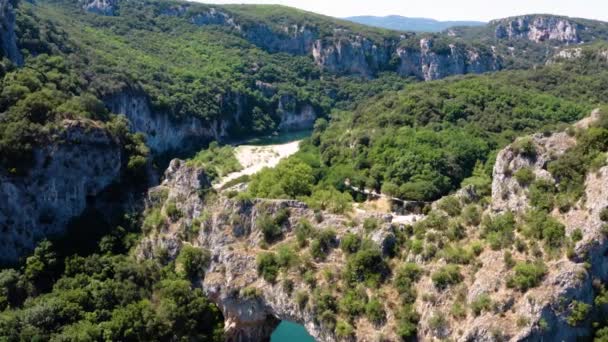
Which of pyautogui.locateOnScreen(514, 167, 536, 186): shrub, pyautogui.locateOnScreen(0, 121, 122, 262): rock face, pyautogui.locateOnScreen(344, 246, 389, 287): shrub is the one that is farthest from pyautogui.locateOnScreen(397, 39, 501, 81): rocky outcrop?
pyautogui.locateOnScreen(344, 246, 389, 287): shrub

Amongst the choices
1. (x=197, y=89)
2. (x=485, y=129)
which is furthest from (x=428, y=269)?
(x=197, y=89)

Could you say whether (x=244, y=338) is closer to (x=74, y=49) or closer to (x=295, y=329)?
(x=295, y=329)

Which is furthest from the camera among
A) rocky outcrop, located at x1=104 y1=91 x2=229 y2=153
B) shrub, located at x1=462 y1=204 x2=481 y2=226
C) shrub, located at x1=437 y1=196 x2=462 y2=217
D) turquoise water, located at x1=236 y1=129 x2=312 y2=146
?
turquoise water, located at x1=236 y1=129 x2=312 y2=146

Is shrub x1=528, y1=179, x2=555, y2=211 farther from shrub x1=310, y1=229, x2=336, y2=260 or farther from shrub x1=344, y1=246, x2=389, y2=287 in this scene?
shrub x1=310, y1=229, x2=336, y2=260

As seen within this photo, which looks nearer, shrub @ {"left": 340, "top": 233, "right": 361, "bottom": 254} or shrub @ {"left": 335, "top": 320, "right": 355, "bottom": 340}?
shrub @ {"left": 335, "top": 320, "right": 355, "bottom": 340}

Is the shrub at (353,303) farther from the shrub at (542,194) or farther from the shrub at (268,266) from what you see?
the shrub at (542,194)

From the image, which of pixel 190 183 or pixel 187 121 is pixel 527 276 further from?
pixel 187 121

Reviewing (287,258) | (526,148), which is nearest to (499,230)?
(526,148)
